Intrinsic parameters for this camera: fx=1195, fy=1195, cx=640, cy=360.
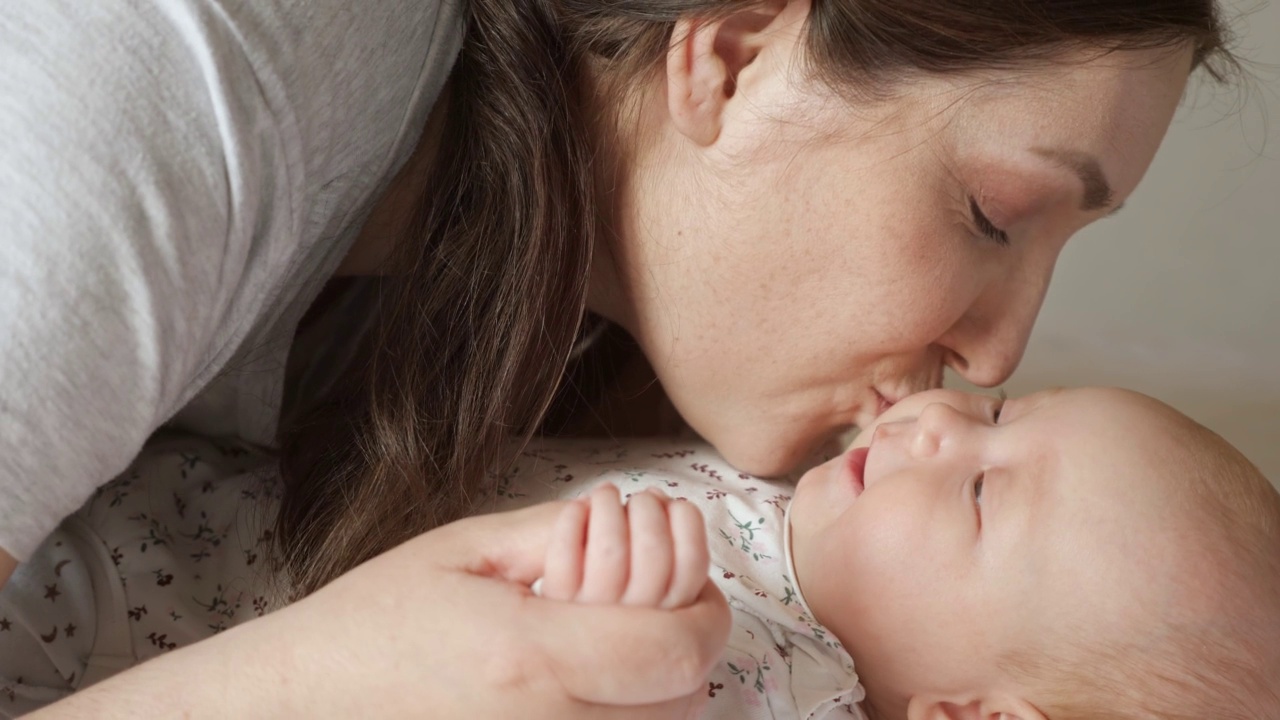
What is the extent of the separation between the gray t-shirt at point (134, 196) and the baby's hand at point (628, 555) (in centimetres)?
34

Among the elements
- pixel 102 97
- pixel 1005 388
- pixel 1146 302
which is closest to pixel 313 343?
pixel 102 97

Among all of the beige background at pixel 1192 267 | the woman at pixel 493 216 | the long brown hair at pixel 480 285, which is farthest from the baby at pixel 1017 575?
the beige background at pixel 1192 267

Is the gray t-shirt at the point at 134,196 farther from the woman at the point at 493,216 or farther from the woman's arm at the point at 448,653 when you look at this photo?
the woman's arm at the point at 448,653

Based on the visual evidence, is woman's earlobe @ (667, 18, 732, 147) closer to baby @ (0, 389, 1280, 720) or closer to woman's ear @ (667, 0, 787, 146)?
woman's ear @ (667, 0, 787, 146)

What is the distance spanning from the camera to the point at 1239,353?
2.14 metres

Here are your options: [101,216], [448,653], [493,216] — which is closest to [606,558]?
[448,653]

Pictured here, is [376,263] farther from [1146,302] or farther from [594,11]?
[1146,302]

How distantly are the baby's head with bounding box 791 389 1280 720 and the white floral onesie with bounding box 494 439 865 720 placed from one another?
1.8 inches

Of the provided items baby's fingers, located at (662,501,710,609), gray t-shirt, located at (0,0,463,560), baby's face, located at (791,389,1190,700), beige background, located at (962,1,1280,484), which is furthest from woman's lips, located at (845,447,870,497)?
beige background, located at (962,1,1280,484)

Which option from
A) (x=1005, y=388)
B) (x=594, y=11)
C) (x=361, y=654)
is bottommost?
(x=1005, y=388)

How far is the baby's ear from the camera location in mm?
1058

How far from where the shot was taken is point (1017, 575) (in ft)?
3.43

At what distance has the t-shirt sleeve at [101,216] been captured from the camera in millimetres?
798

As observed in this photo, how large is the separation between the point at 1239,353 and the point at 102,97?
1.96 meters
